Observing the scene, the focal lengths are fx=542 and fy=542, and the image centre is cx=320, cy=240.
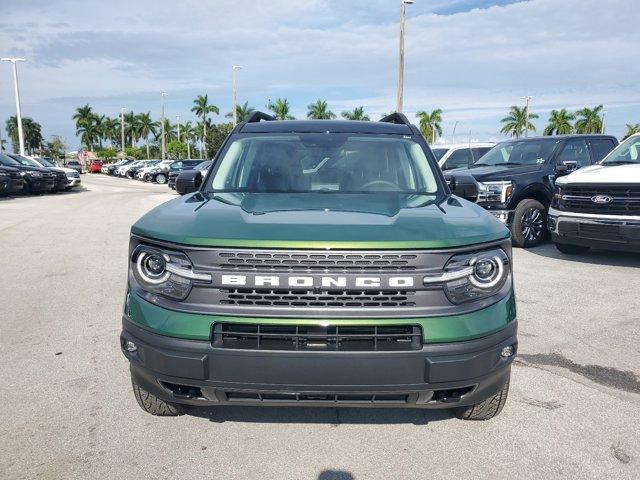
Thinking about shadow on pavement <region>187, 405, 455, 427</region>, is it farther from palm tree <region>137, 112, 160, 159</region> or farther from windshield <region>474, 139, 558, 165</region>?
palm tree <region>137, 112, 160, 159</region>

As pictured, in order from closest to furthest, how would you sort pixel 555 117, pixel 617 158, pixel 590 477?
1. pixel 590 477
2. pixel 617 158
3. pixel 555 117

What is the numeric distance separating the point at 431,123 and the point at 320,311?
6988 cm

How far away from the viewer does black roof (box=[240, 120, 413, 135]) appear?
4.23 metres

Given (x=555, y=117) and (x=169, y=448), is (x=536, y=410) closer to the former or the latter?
(x=169, y=448)

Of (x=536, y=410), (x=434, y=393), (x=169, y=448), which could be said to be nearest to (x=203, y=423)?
(x=169, y=448)

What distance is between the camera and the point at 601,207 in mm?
7477

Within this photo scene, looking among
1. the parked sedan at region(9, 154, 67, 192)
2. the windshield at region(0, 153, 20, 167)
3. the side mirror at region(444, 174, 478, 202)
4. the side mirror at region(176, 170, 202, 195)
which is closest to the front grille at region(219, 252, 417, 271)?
the side mirror at region(444, 174, 478, 202)

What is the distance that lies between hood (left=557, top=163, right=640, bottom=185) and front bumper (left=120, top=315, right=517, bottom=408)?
5840mm

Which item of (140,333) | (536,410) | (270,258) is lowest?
(536,410)

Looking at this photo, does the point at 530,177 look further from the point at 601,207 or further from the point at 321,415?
the point at 321,415

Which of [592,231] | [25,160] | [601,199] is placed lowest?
[592,231]

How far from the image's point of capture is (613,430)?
309 cm

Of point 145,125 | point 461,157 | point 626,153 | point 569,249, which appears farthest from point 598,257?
point 145,125

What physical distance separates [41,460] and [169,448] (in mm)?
634
